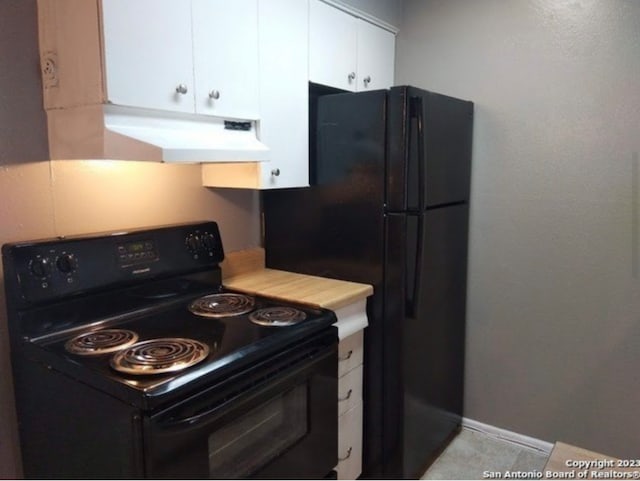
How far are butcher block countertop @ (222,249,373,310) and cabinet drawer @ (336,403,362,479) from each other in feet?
1.62

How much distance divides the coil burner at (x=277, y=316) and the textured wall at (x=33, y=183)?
0.59 meters

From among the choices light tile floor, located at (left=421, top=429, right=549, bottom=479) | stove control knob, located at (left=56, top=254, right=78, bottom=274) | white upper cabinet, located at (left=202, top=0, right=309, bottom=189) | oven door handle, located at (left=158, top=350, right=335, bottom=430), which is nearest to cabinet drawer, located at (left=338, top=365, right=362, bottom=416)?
Answer: oven door handle, located at (left=158, top=350, right=335, bottom=430)

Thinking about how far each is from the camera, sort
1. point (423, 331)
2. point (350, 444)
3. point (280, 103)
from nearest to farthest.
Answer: point (280, 103) → point (350, 444) → point (423, 331)

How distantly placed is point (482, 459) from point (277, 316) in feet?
4.72

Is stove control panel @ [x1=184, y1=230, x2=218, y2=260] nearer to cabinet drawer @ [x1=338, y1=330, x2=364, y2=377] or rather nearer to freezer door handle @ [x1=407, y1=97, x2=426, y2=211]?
cabinet drawer @ [x1=338, y1=330, x2=364, y2=377]

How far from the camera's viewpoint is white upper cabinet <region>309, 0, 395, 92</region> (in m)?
2.12

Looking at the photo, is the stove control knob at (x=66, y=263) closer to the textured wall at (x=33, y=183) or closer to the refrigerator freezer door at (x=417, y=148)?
the textured wall at (x=33, y=183)

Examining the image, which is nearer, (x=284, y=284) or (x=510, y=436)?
(x=284, y=284)

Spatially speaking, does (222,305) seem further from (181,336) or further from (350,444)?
(350,444)

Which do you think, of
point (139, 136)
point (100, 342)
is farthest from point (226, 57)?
point (100, 342)

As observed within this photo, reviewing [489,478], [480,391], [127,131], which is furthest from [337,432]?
[127,131]

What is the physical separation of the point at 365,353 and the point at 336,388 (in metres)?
0.35

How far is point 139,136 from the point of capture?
1.45 meters

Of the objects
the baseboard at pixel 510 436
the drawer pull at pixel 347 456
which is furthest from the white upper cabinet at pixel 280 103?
the baseboard at pixel 510 436
